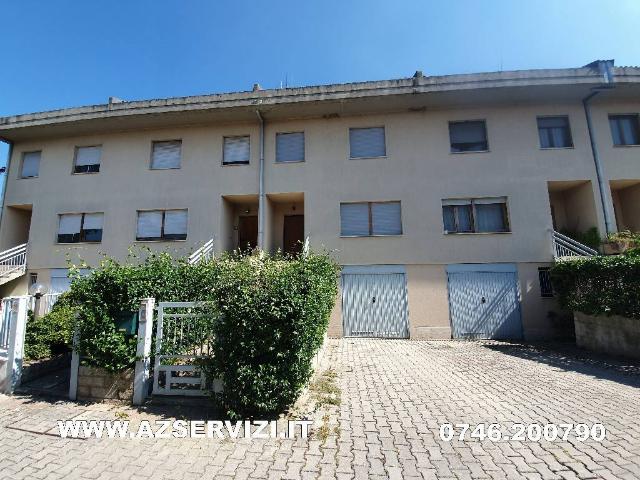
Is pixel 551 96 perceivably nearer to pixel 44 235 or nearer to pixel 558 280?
pixel 558 280

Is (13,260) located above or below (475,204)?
below

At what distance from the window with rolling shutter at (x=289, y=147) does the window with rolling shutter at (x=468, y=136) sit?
5936 mm

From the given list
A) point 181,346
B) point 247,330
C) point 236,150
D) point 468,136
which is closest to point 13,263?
point 236,150

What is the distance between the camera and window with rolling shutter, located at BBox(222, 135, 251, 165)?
42.8 feet

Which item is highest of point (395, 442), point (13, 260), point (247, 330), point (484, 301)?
point (13, 260)

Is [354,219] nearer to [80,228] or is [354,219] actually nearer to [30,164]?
[80,228]

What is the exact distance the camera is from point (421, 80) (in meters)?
11.7

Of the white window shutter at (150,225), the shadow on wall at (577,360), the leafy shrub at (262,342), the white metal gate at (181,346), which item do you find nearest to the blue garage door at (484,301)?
the shadow on wall at (577,360)

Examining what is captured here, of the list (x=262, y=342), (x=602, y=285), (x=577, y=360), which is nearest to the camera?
(x=262, y=342)

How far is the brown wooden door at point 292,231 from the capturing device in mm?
13523

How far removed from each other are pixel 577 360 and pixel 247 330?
8324 mm

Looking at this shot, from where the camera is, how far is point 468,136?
40.5 ft

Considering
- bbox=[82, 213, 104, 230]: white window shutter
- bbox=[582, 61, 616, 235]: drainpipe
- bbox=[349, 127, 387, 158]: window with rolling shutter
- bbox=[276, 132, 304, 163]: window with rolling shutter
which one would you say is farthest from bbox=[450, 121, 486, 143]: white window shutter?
bbox=[82, 213, 104, 230]: white window shutter

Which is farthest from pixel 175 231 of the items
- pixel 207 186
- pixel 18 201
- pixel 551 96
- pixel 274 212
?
pixel 551 96
